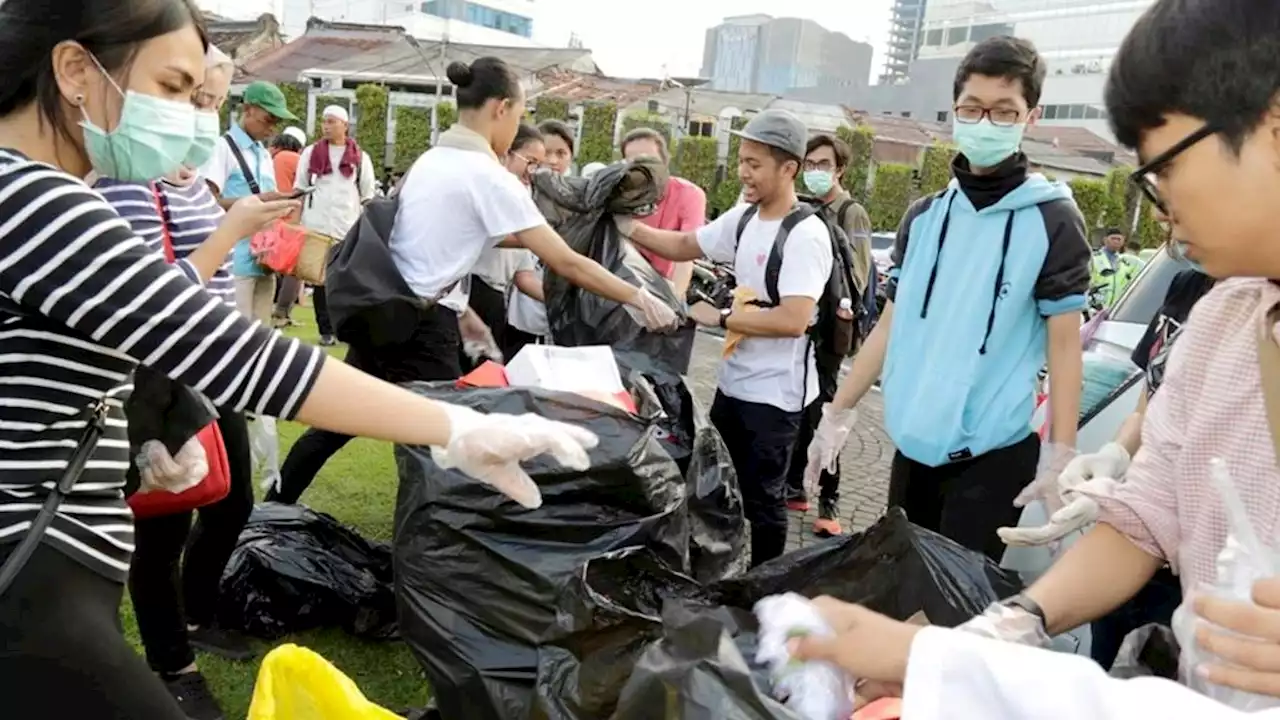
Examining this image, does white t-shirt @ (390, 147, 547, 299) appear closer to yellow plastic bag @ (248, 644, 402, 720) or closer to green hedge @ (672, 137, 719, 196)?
yellow plastic bag @ (248, 644, 402, 720)

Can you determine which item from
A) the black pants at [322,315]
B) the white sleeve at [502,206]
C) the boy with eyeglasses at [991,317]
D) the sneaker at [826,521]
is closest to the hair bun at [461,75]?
the white sleeve at [502,206]

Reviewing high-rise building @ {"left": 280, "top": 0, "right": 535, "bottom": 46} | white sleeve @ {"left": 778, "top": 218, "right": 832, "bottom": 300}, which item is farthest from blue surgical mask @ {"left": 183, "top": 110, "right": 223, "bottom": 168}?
high-rise building @ {"left": 280, "top": 0, "right": 535, "bottom": 46}

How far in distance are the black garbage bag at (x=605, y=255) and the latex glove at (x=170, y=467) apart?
1.47m

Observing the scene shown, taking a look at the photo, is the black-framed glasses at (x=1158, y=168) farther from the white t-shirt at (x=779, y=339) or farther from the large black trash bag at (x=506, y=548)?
the white t-shirt at (x=779, y=339)

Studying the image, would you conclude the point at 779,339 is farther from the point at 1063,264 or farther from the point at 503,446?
the point at 503,446

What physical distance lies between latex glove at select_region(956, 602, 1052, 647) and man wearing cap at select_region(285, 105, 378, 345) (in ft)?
19.9

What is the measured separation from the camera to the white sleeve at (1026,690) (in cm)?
82

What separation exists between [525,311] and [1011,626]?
10.6 ft

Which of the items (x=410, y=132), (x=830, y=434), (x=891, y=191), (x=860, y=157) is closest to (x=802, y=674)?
(x=830, y=434)

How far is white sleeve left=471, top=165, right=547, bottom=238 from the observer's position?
10.1 feet

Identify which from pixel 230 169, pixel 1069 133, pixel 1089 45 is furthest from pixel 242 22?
pixel 1089 45

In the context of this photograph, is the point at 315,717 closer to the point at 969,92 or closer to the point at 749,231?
the point at 969,92

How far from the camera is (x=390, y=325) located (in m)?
3.12

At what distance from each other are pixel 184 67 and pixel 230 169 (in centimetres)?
413
